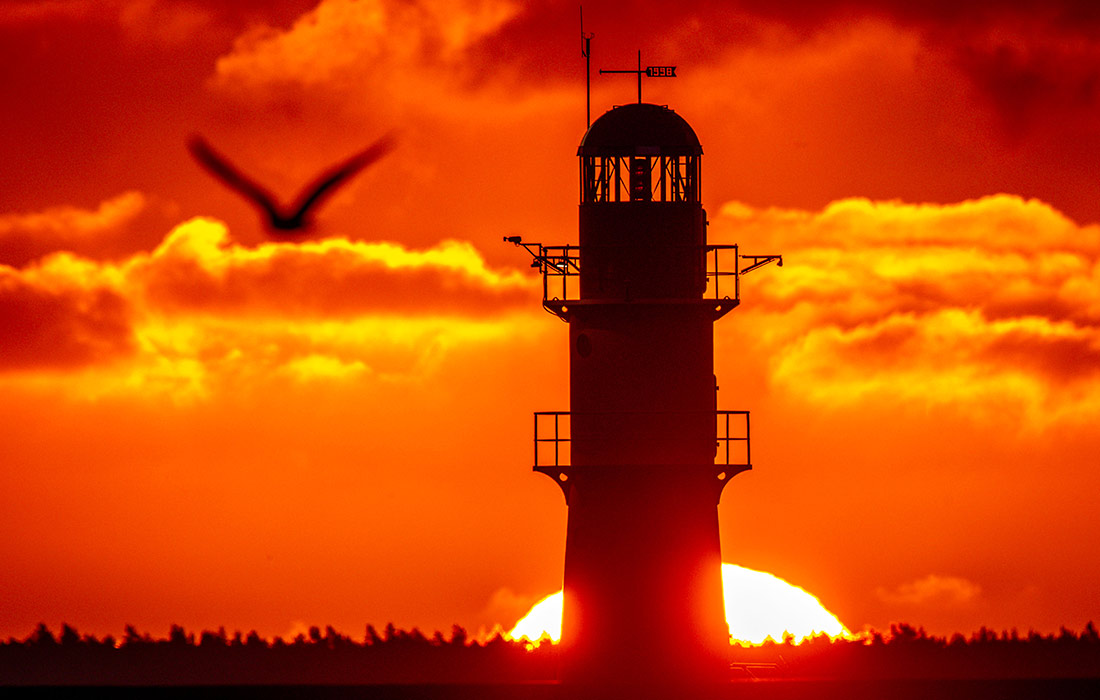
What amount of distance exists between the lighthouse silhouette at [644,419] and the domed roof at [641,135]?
17 millimetres

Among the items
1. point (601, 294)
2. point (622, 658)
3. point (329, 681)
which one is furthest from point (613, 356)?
point (329, 681)

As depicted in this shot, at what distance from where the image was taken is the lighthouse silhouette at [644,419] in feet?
159

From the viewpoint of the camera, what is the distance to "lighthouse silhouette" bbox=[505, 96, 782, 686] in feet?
159

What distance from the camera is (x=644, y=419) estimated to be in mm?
48438

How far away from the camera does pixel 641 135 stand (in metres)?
48.6

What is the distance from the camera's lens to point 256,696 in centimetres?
5125

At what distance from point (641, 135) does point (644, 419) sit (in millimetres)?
4904

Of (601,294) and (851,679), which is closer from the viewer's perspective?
(601,294)

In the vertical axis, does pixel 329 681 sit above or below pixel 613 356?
below

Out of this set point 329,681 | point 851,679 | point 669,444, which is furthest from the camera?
point 329,681

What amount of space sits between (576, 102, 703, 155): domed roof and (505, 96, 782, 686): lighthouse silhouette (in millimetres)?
17

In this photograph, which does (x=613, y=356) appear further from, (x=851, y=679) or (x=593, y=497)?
(x=851, y=679)

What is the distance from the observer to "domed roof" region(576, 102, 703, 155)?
4856 centimetres

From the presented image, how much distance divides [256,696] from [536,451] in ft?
23.5
